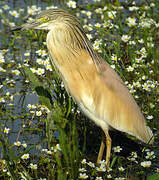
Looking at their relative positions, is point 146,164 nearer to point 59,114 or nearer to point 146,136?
point 146,136

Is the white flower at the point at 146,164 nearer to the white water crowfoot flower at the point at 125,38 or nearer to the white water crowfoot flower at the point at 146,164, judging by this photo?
the white water crowfoot flower at the point at 146,164

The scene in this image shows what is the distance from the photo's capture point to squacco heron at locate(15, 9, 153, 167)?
362 centimetres

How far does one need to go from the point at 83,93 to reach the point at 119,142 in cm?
87

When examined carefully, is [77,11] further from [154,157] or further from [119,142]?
[154,157]

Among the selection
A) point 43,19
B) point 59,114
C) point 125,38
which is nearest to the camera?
point 59,114

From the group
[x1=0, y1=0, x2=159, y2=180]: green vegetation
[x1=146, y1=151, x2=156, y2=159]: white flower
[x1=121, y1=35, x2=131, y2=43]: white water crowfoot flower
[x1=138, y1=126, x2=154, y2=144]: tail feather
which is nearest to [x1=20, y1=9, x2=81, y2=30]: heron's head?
[x1=0, y1=0, x2=159, y2=180]: green vegetation

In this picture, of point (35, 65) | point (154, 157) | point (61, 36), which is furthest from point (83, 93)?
point (35, 65)

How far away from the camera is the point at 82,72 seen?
3.63 metres

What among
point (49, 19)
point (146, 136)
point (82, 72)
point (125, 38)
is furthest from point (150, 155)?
point (125, 38)

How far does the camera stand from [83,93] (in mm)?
3631

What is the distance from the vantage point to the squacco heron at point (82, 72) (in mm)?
3617

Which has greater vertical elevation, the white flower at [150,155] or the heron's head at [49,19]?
the heron's head at [49,19]

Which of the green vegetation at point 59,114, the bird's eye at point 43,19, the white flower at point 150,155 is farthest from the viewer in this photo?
the white flower at point 150,155

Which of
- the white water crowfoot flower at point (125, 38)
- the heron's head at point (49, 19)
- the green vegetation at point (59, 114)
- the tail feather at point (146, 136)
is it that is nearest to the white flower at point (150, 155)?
the green vegetation at point (59, 114)
